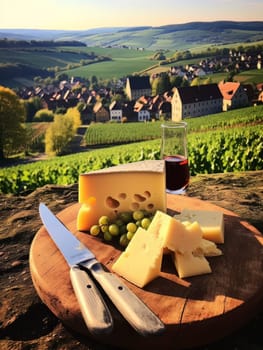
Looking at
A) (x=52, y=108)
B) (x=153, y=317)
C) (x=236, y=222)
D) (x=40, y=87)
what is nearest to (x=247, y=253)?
(x=236, y=222)

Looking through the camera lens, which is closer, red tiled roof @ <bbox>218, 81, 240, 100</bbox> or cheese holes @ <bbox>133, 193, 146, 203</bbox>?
cheese holes @ <bbox>133, 193, 146, 203</bbox>

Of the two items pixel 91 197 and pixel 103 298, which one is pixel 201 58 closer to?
pixel 91 197

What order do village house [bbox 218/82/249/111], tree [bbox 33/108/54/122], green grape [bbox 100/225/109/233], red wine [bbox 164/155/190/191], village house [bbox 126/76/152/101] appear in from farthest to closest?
1. tree [bbox 33/108/54/122]
2. village house [bbox 126/76/152/101]
3. village house [bbox 218/82/249/111]
4. red wine [bbox 164/155/190/191]
5. green grape [bbox 100/225/109/233]

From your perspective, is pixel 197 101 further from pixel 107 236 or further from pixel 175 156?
pixel 107 236

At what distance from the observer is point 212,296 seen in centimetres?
109

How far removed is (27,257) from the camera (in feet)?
5.32

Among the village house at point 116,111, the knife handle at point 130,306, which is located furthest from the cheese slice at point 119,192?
the village house at point 116,111

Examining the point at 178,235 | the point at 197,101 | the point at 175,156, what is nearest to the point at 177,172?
the point at 175,156

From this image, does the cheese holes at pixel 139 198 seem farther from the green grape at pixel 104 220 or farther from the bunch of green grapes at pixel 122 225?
the green grape at pixel 104 220

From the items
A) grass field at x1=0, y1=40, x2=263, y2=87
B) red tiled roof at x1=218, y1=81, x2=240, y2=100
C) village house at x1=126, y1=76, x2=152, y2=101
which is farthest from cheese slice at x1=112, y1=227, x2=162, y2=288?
grass field at x1=0, y1=40, x2=263, y2=87

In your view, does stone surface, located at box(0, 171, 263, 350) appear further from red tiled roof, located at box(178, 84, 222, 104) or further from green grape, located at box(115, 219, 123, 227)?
red tiled roof, located at box(178, 84, 222, 104)

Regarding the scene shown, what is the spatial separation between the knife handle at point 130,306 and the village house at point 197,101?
4844 millimetres

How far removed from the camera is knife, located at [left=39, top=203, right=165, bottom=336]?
90cm

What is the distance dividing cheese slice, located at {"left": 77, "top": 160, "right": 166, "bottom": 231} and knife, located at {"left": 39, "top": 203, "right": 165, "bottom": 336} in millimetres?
204
